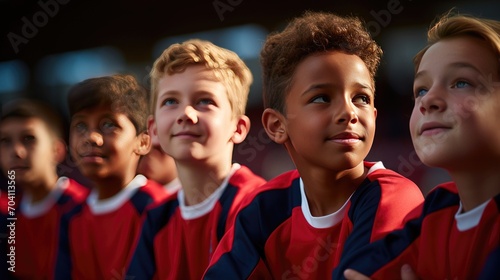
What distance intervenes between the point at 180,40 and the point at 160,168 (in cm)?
114

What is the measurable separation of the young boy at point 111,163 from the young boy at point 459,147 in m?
0.77

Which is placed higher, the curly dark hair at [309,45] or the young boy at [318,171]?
the curly dark hair at [309,45]

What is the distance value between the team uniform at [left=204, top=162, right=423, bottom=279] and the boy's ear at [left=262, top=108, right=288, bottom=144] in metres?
0.11

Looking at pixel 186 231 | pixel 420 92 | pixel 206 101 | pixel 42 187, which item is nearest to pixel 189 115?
pixel 206 101

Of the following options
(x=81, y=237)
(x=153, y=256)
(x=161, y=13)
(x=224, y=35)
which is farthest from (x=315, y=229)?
(x=161, y=13)

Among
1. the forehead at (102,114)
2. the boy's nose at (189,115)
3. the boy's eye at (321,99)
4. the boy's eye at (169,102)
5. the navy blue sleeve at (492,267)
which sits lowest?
the navy blue sleeve at (492,267)

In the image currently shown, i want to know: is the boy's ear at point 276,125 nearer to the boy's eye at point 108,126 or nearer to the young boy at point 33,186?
the boy's eye at point 108,126

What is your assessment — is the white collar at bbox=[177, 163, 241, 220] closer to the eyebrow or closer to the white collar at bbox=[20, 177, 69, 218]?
the eyebrow

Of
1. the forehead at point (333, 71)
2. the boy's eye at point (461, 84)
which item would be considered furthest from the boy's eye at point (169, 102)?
the boy's eye at point (461, 84)

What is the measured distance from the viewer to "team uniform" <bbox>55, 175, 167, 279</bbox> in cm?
160

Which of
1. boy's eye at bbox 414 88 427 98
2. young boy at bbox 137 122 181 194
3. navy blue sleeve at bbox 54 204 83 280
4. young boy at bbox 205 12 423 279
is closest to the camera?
boy's eye at bbox 414 88 427 98

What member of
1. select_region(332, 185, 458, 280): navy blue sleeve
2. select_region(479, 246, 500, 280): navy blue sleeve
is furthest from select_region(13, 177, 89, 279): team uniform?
select_region(479, 246, 500, 280): navy blue sleeve

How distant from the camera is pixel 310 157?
1174 mm

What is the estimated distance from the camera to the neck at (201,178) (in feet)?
4.70
